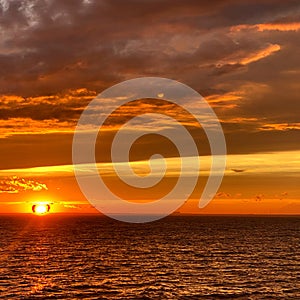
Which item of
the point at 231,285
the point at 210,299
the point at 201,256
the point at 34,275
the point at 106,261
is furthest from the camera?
the point at 201,256

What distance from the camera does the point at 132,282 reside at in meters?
83.9

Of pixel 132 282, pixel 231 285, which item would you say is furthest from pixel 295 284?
pixel 132 282

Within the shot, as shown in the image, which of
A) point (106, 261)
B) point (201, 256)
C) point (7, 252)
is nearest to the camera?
point (106, 261)

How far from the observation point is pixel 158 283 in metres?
83.1

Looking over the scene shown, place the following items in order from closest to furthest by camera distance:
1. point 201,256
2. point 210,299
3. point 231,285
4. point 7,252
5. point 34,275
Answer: point 210,299 → point 231,285 → point 34,275 → point 201,256 → point 7,252

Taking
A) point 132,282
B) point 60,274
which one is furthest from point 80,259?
point 132,282

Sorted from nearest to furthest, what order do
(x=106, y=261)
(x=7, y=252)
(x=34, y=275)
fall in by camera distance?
(x=34, y=275) < (x=106, y=261) < (x=7, y=252)

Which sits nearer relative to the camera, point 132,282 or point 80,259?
point 132,282

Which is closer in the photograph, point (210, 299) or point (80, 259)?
point (210, 299)

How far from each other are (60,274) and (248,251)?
6020 centimetres

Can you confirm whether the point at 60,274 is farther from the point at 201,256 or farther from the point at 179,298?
the point at 201,256

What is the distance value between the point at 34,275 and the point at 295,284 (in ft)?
144

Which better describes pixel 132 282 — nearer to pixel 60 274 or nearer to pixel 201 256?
pixel 60 274

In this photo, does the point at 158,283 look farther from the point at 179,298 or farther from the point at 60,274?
the point at 60,274
